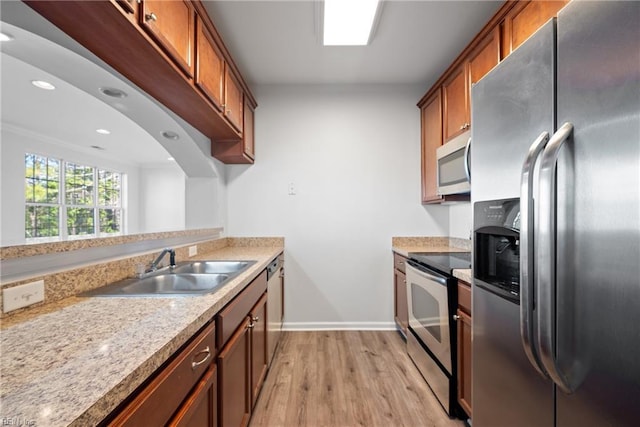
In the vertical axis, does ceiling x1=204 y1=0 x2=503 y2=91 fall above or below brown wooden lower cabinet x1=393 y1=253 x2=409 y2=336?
above

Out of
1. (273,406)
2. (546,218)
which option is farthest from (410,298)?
(546,218)

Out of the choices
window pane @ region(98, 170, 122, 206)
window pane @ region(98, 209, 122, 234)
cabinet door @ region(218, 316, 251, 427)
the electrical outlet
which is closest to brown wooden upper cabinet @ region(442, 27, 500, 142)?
cabinet door @ region(218, 316, 251, 427)

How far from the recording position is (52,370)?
20.6 inches

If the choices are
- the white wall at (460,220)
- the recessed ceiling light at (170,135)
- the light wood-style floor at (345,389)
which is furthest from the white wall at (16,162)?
the white wall at (460,220)

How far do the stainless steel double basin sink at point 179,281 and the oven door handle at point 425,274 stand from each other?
3.81ft

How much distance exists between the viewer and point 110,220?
242 cm

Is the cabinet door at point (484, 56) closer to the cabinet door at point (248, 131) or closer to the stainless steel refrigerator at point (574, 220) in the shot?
the stainless steel refrigerator at point (574, 220)

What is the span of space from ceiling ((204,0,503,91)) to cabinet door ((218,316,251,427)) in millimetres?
1993

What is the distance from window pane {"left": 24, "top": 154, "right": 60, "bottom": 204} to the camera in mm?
1766

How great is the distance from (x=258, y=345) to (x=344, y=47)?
91.4 inches

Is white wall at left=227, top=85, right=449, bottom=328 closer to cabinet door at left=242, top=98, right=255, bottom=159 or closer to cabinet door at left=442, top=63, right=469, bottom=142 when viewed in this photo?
cabinet door at left=242, top=98, right=255, bottom=159

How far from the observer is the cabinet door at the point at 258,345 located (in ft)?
4.80

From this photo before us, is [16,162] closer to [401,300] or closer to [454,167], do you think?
[454,167]

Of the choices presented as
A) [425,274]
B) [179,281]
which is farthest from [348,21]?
[179,281]
